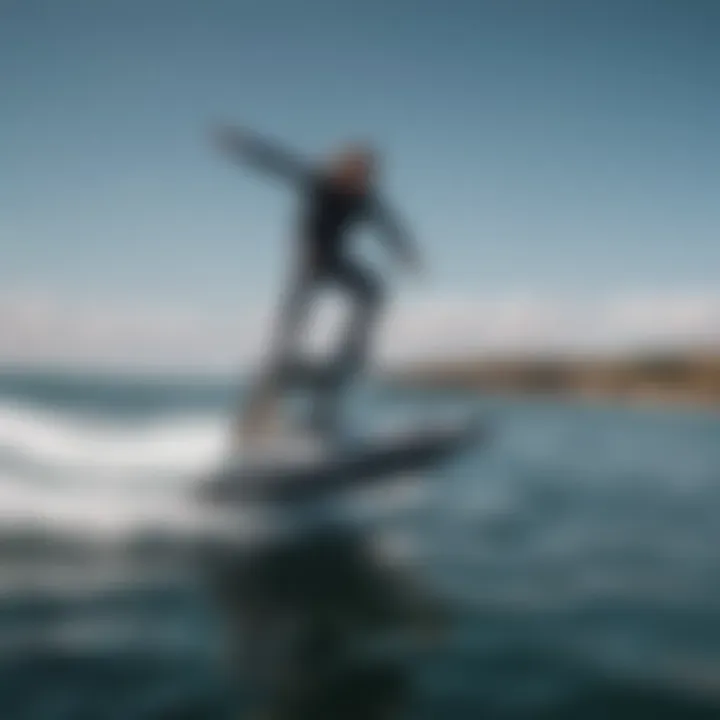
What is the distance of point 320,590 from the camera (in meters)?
7.63

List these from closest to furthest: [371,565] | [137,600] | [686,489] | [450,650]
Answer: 1. [450,650]
2. [137,600]
3. [371,565]
4. [686,489]

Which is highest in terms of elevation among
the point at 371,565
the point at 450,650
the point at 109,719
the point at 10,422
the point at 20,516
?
the point at 10,422

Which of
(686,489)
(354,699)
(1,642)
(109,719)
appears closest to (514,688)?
(354,699)

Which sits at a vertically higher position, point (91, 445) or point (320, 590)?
point (91, 445)

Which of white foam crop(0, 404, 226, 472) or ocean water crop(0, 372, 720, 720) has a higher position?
white foam crop(0, 404, 226, 472)

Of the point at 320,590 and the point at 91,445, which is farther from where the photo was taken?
the point at 91,445

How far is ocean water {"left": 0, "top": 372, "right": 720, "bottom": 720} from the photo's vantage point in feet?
17.8

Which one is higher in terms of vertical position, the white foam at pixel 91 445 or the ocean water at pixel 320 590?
the white foam at pixel 91 445

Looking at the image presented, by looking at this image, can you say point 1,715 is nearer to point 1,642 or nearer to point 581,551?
point 1,642

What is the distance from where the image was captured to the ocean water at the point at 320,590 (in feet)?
17.8

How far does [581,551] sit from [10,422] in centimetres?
705

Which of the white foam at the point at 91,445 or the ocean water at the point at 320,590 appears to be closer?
the ocean water at the point at 320,590

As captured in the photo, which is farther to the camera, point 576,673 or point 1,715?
point 576,673

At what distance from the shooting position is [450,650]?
6230mm
